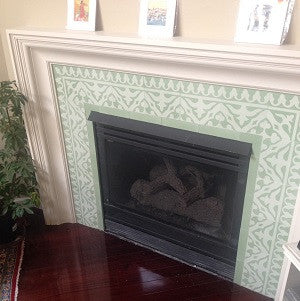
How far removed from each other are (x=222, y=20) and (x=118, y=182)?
3.63ft

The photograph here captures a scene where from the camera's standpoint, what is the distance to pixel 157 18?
143cm

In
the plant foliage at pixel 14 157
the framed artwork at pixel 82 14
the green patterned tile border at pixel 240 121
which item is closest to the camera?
the green patterned tile border at pixel 240 121

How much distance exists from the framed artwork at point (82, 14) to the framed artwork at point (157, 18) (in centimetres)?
24

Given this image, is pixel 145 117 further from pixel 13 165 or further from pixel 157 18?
pixel 13 165

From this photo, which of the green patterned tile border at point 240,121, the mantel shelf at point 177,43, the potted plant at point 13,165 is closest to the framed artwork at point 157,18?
the mantel shelf at point 177,43

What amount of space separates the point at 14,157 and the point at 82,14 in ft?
3.07

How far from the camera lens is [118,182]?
2.07m

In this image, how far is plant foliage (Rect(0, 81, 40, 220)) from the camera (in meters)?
1.77

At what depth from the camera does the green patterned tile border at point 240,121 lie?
1.38 meters

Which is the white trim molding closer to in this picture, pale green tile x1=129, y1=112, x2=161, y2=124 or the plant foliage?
the plant foliage

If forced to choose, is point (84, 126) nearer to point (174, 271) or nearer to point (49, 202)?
point (49, 202)

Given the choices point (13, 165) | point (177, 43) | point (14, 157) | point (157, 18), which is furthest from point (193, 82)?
point (14, 157)

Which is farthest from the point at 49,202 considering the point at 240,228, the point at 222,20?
the point at 222,20

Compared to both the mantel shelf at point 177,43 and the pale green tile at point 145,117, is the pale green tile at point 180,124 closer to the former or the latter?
the pale green tile at point 145,117
